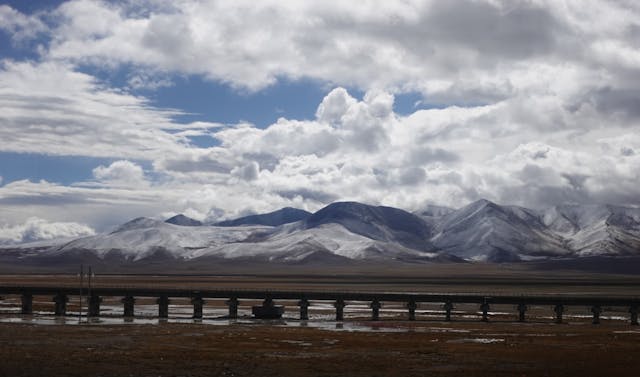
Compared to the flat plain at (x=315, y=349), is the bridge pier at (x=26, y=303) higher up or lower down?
higher up

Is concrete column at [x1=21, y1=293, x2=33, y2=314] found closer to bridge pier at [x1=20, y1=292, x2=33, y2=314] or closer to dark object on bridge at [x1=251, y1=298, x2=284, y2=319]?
bridge pier at [x1=20, y1=292, x2=33, y2=314]

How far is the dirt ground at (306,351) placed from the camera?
50.2 meters

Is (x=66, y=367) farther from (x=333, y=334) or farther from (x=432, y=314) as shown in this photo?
(x=432, y=314)

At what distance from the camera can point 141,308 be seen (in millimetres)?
124812

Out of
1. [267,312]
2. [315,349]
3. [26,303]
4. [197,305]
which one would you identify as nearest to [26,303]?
[26,303]

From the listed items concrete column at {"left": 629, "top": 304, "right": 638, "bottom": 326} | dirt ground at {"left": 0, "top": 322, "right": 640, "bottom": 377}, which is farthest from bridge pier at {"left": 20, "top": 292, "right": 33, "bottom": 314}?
concrete column at {"left": 629, "top": 304, "right": 638, "bottom": 326}

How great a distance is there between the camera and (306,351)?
61781 mm

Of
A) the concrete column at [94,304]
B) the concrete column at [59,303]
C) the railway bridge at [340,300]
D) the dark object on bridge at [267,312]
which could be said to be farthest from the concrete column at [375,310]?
the concrete column at [59,303]

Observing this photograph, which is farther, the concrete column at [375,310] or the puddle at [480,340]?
the concrete column at [375,310]

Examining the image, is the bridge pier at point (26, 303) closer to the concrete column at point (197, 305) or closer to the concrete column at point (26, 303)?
the concrete column at point (26, 303)

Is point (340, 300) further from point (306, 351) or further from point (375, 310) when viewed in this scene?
point (306, 351)

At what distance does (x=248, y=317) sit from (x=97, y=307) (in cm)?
2025

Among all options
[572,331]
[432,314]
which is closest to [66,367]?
[572,331]

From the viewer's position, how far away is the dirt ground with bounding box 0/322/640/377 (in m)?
50.2
